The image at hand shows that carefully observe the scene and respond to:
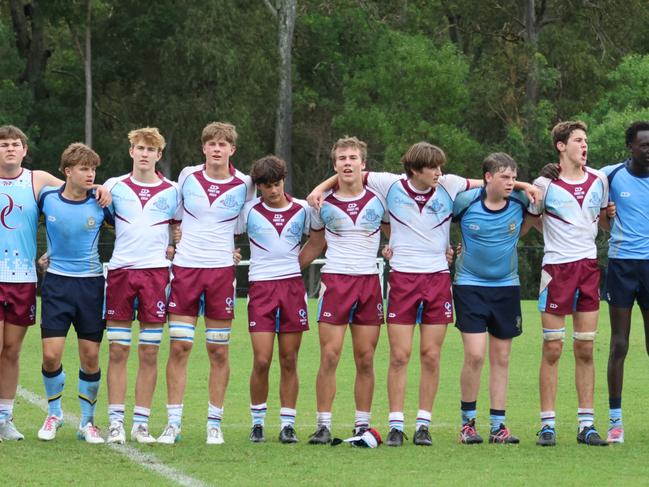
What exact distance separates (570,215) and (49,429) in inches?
162

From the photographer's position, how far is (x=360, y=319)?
32.5ft

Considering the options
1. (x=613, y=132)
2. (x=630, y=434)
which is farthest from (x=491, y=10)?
(x=630, y=434)

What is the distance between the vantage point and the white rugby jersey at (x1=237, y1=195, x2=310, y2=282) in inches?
393

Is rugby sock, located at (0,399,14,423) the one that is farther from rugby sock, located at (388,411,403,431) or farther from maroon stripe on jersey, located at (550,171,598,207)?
maroon stripe on jersey, located at (550,171,598,207)

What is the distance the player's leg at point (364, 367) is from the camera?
9.91 m

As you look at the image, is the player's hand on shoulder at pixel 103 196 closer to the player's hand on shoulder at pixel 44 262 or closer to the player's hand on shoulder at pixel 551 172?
the player's hand on shoulder at pixel 44 262

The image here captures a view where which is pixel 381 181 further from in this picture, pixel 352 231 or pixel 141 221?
pixel 141 221

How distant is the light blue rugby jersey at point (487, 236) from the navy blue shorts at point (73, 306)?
2.68 m

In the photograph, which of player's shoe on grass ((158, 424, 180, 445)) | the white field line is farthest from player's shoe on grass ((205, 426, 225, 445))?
the white field line

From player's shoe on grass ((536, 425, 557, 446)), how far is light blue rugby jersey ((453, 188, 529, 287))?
109 cm

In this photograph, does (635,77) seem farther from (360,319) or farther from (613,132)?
(360,319)

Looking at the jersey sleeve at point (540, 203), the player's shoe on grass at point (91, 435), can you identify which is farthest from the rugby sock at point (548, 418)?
the player's shoe on grass at point (91, 435)

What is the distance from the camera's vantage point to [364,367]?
9.92 meters

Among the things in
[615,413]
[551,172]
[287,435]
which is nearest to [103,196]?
[287,435]
